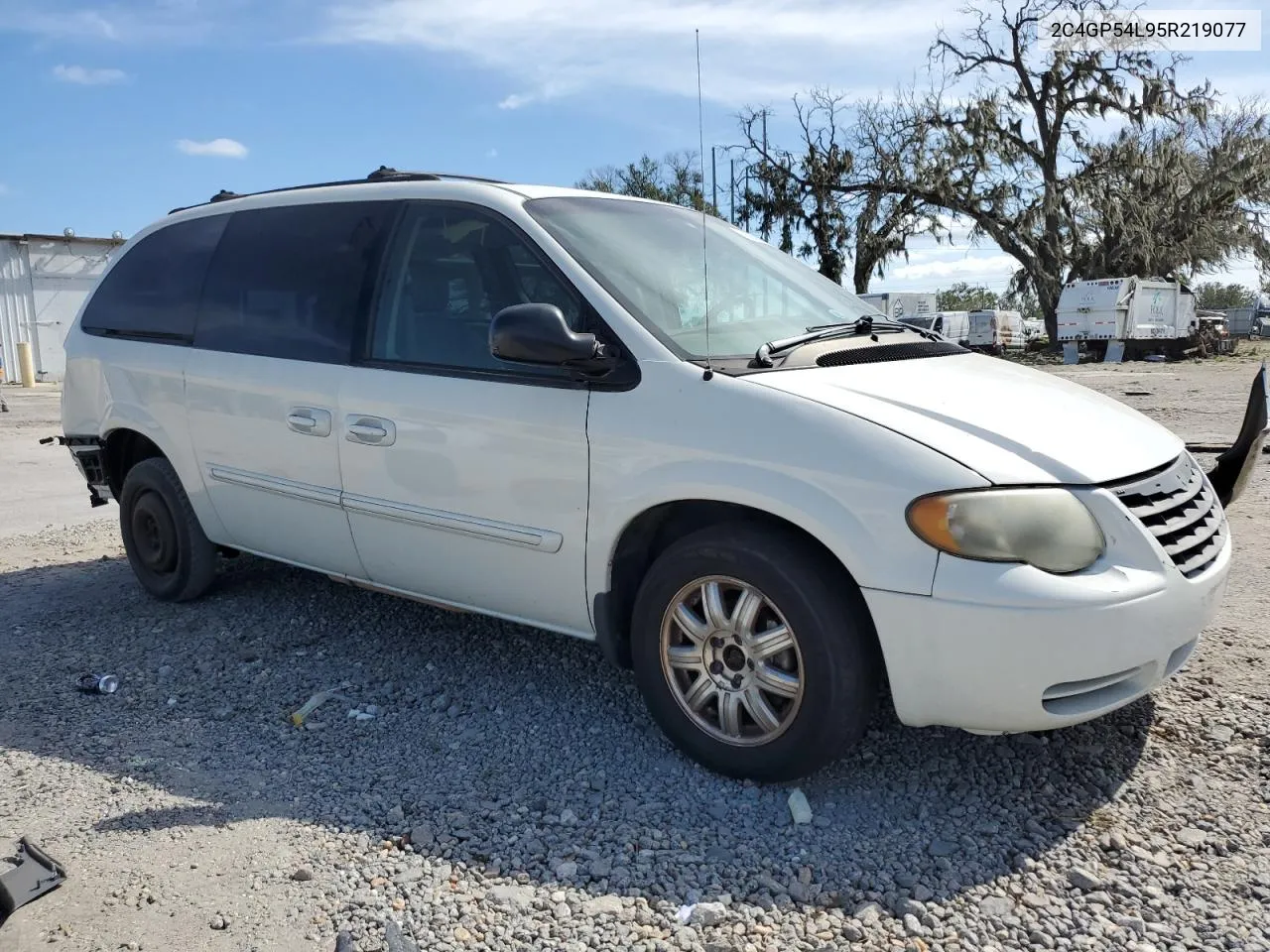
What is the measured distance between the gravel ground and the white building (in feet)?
104

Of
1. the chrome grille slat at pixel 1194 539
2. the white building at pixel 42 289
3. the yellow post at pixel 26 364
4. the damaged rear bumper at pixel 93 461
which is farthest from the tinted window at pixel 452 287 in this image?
the white building at pixel 42 289

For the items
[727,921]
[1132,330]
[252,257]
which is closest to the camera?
[727,921]

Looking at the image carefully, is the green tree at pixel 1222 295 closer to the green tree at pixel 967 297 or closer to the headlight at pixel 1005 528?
the green tree at pixel 967 297

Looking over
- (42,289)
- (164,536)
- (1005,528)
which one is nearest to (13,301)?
(42,289)

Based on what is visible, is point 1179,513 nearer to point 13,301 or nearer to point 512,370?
point 512,370

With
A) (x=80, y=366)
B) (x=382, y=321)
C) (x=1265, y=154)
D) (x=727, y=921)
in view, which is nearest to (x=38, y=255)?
(x=80, y=366)

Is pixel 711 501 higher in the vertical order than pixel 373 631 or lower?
higher

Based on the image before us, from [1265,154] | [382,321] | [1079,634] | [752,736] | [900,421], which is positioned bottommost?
[752,736]

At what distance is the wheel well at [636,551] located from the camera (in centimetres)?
323

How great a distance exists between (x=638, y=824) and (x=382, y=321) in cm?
212

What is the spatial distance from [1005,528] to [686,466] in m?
0.93

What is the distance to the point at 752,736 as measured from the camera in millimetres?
3076

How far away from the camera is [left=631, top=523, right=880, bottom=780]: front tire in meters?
2.85

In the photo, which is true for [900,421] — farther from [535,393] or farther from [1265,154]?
[1265,154]
